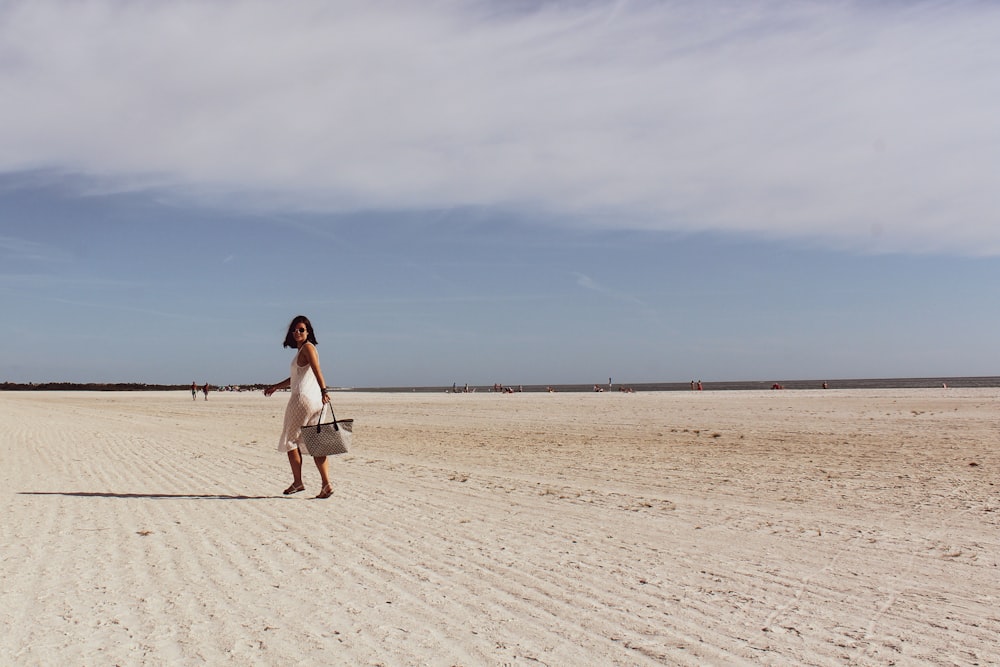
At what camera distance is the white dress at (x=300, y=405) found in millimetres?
7789

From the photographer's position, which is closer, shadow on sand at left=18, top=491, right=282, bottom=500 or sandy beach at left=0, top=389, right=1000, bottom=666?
sandy beach at left=0, top=389, right=1000, bottom=666

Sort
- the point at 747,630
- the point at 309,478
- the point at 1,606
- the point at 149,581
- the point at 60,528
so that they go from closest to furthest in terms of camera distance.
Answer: the point at 747,630 → the point at 1,606 → the point at 149,581 → the point at 60,528 → the point at 309,478

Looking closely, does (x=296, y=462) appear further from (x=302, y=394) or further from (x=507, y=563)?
(x=507, y=563)

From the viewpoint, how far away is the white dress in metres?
7.79

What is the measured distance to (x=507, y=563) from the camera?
5086mm

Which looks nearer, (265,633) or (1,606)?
(265,633)

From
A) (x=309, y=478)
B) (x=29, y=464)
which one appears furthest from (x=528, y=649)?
(x=29, y=464)

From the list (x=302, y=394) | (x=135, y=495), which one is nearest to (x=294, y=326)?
(x=302, y=394)

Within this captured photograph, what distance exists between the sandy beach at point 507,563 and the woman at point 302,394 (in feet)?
1.46

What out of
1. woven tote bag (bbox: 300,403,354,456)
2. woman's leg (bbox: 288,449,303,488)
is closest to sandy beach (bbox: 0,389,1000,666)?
woman's leg (bbox: 288,449,303,488)

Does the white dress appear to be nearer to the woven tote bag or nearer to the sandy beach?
the woven tote bag

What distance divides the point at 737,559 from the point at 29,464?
1023 cm

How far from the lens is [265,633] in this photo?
368cm

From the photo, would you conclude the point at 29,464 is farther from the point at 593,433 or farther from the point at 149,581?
the point at 593,433
